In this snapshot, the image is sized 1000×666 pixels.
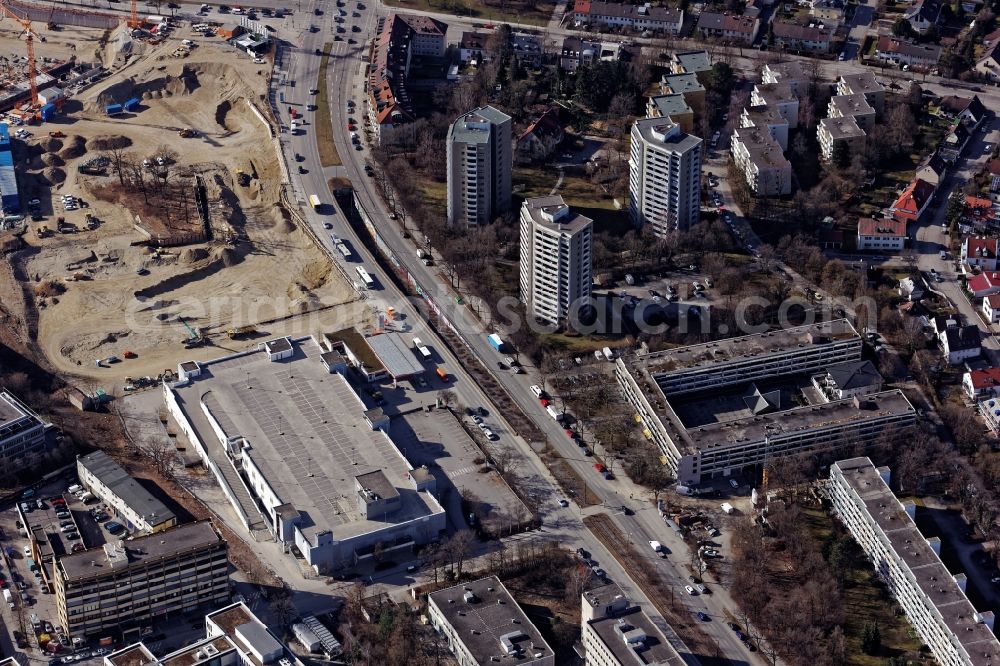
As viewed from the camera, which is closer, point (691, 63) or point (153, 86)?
point (691, 63)

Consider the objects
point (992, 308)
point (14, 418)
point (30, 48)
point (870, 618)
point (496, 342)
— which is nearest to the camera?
point (870, 618)

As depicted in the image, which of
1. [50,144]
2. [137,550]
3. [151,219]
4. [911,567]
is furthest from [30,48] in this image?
[911,567]

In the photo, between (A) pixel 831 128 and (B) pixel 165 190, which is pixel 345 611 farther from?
(A) pixel 831 128

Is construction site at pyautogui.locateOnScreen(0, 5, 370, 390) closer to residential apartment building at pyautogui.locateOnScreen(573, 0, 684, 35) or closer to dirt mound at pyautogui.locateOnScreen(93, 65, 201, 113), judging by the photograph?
dirt mound at pyautogui.locateOnScreen(93, 65, 201, 113)

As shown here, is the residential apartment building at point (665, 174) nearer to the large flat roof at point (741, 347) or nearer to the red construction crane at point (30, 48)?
the large flat roof at point (741, 347)

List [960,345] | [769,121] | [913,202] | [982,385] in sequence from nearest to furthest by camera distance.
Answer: [982,385]
[960,345]
[913,202]
[769,121]

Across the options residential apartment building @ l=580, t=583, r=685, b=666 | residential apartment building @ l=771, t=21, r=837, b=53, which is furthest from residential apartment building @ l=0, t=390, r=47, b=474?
residential apartment building @ l=771, t=21, r=837, b=53

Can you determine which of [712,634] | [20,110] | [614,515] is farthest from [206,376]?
[20,110]

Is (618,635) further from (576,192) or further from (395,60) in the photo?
(395,60)
